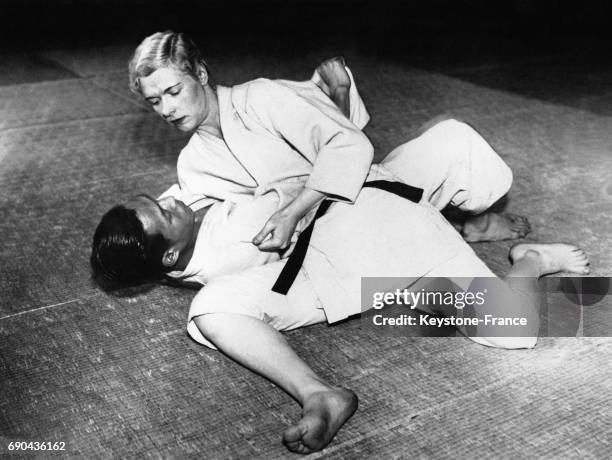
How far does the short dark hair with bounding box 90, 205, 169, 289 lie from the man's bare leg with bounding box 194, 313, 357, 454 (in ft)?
0.96

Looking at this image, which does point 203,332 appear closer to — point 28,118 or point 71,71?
point 28,118

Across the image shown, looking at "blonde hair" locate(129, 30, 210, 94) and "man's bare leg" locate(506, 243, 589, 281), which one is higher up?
"blonde hair" locate(129, 30, 210, 94)

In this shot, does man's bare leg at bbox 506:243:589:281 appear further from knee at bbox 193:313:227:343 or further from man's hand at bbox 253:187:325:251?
knee at bbox 193:313:227:343

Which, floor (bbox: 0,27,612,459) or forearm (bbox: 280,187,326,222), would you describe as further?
forearm (bbox: 280,187,326,222)

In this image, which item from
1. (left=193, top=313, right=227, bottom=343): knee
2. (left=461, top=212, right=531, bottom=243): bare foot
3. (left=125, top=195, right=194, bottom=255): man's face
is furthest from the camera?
(left=461, top=212, right=531, bottom=243): bare foot

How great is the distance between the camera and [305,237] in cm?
216

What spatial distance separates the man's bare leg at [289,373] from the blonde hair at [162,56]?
2.65ft

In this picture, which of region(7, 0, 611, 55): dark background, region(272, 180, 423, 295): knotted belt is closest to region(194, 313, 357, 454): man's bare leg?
region(272, 180, 423, 295): knotted belt

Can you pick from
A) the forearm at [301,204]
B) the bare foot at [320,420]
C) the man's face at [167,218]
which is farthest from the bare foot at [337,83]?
the bare foot at [320,420]

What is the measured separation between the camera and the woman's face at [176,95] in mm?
2184

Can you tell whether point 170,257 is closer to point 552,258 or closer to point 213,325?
point 213,325

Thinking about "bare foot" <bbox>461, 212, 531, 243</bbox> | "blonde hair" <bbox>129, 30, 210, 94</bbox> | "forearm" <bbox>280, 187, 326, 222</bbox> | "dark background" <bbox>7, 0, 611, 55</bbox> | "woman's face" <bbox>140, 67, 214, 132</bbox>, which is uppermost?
"blonde hair" <bbox>129, 30, 210, 94</bbox>

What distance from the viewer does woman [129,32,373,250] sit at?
82.1 inches

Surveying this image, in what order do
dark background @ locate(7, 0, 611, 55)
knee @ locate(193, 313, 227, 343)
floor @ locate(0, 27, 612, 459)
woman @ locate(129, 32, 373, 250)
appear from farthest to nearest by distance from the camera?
1. dark background @ locate(7, 0, 611, 55)
2. woman @ locate(129, 32, 373, 250)
3. knee @ locate(193, 313, 227, 343)
4. floor @ locate(0, 27, 612, 459)
